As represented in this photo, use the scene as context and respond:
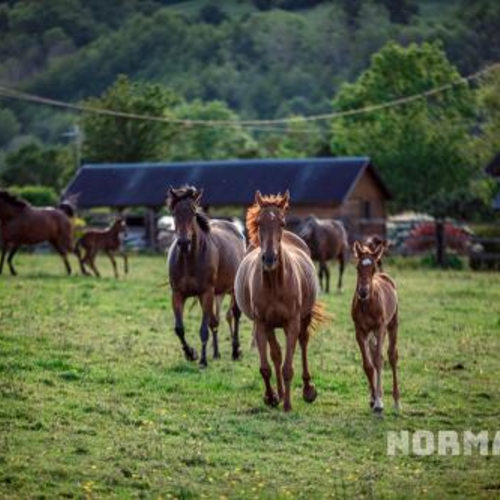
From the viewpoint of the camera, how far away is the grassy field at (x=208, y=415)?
11.0m

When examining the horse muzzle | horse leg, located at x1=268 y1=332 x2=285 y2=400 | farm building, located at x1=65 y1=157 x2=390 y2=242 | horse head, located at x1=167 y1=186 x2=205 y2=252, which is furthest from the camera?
farm building, located at x1=65 y1=157 x2=390 y2=242

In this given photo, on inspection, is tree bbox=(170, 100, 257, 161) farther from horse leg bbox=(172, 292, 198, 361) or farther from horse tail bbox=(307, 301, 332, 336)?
horse tail bbox=(307, 301, 332, 336)

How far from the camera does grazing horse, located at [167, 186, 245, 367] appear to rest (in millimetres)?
18047

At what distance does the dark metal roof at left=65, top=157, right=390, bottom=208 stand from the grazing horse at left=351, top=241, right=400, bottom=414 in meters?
40.8

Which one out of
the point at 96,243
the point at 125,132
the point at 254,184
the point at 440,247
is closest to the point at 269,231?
the point at 96,243

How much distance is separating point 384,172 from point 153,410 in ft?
199

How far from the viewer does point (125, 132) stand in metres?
79.0

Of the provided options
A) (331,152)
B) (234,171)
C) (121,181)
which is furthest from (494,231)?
(331,152)

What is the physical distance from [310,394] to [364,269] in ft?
5.12

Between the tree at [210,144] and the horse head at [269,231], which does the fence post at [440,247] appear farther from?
the tree at [210,144]

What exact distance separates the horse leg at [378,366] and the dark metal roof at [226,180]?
41.3 metres

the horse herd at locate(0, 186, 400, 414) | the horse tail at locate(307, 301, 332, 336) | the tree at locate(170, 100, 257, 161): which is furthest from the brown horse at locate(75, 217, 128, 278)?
the tree at locate(170, 100, 257, 161)

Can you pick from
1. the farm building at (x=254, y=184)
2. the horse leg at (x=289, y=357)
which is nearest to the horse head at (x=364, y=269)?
the horse leg at (x=289, y=357)

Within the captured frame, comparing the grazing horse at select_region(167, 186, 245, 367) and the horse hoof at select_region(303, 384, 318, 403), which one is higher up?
the grazing horse at select_region(167, 186, 245, 367)
